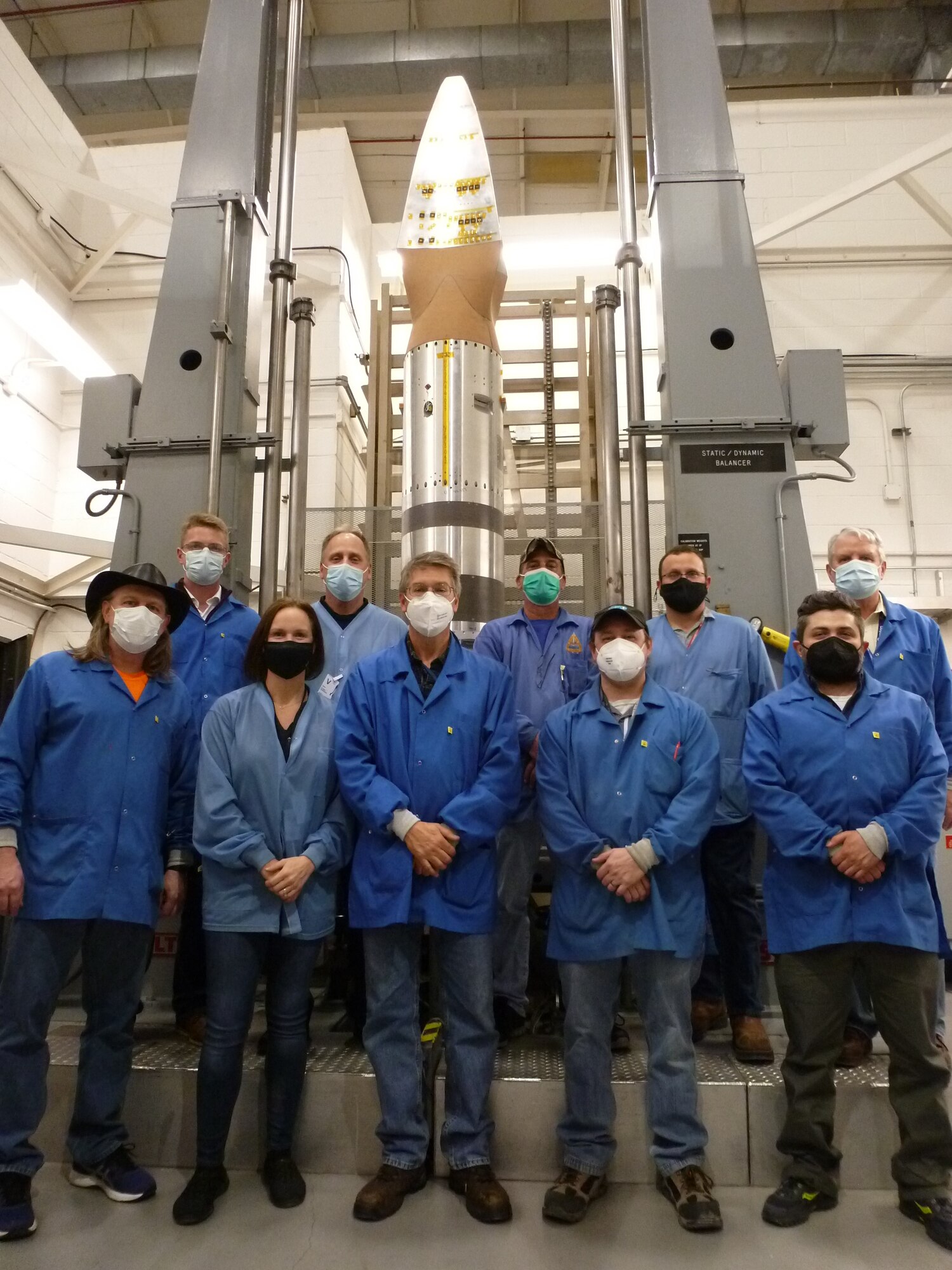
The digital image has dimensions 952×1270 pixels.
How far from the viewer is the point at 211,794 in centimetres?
221

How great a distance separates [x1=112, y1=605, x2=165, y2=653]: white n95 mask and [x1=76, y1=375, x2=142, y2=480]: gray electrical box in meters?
1.46

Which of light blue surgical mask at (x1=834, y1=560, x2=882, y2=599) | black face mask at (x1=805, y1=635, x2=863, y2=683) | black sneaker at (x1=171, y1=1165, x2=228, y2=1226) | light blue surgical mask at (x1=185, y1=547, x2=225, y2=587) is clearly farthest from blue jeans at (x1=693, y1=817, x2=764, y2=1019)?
light blue surgical mask at (x1=185, y1=547, x2=225, y2=587)

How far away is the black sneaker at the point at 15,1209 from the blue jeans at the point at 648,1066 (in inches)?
48.3

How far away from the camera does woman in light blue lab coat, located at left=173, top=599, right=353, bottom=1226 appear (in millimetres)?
2107

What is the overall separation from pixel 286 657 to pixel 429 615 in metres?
0.40

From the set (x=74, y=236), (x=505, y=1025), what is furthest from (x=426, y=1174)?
(x=74, y=236)

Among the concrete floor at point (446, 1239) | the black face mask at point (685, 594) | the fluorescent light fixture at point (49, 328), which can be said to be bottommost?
the concrete floor at point (446, 1239)

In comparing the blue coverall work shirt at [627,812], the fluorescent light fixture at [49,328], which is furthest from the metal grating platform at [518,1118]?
the fluorescent light fixture at [49,328]

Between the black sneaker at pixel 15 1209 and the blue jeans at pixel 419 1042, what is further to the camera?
the blue jeans at pixel 419 1042

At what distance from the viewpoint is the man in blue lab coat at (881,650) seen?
252 centimetres

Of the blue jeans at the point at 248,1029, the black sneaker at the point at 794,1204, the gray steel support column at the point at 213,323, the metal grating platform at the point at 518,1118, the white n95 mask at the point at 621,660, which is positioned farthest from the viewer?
the gray steel support column at the point at 213,323

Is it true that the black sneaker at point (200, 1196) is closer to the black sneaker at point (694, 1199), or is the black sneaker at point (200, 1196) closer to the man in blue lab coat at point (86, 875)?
the man in blue lab coat at point (86, 875)

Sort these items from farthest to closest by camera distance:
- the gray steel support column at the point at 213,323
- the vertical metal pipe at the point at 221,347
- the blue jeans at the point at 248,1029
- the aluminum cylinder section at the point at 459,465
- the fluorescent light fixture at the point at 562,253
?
1. the fluorescent light fixture at the point at 562,253
2. the aluminum cylinder section at the point at 459,465
3. the gray steel support column at the point at 213,323
4. the vertical metal pipe at the point at 221,347
5. the blue jeans at the point at 248,1029

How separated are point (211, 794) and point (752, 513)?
2.16 metres
